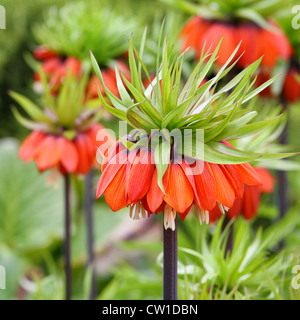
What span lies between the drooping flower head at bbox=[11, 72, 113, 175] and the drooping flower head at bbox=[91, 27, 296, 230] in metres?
0.44

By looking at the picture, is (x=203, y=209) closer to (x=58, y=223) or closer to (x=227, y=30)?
(x=227, y=30)

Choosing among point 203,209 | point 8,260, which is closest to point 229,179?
point 203,209

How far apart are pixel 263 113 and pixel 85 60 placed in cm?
42

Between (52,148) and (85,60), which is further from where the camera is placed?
(85,60)

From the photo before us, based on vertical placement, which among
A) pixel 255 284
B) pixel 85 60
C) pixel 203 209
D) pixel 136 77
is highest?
pixel 85 60

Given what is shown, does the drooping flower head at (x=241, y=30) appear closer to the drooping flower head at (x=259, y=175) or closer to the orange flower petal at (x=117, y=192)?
the drooping flower head at (x=259, y=175)

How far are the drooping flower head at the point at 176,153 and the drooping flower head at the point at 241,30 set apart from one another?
55cm

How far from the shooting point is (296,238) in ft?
4.29

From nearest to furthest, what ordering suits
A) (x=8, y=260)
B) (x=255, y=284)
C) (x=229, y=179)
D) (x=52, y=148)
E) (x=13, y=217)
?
(x=229, y=179)
(x=255, y=284)
(x=52, y=148)
(x=8, y=260)
(x=13, y=217)

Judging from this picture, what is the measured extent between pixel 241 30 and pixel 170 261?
0.68 metres

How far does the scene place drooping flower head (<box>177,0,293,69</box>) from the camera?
3.36 ft

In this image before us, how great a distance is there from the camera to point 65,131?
3.11ft

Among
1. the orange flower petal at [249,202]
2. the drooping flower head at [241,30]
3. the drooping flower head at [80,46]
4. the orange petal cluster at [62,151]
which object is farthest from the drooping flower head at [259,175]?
the drooping flower head at [80,46]

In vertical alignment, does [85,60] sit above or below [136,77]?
above
